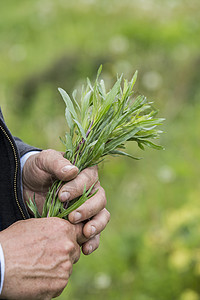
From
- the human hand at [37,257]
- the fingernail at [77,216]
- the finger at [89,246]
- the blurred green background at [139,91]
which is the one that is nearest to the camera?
the human hand at [37,257]

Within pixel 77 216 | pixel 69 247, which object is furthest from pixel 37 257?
pixel 77 216

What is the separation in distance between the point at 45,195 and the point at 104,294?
6.05ft

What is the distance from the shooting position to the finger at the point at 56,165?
5.71 ft

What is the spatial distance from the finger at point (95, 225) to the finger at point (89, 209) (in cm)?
3

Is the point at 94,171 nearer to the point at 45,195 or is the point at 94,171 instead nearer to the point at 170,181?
the point at 45,195

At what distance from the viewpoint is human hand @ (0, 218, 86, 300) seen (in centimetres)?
154

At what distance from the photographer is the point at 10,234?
1603 millimetres

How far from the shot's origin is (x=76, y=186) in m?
1.78

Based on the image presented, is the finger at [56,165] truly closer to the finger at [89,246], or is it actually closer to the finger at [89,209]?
the finger at [89,209]

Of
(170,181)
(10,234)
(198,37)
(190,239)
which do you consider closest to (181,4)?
(198,37)

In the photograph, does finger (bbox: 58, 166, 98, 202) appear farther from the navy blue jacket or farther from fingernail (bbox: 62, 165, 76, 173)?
the navy blue jacket

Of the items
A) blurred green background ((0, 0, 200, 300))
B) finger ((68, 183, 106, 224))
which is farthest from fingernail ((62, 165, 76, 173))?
blurred green background ((0, 0, 200, 300))

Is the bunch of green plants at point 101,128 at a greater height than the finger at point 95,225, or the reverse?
the bunch of green plants at point 101,128

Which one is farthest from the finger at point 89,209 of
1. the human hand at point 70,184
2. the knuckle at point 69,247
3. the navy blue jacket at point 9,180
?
the navy blue jacket at point 9,180
